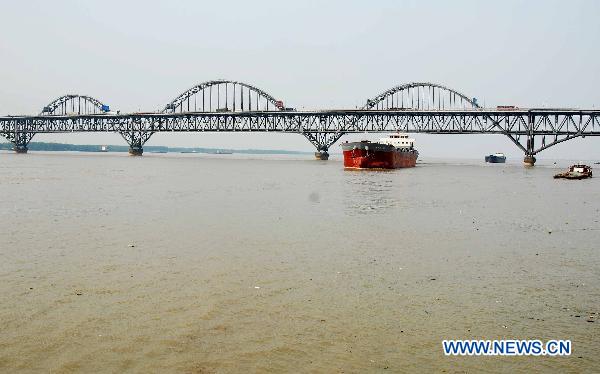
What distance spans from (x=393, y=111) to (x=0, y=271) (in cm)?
12621

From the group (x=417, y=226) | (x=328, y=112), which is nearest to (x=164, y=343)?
(x=417, y=226)

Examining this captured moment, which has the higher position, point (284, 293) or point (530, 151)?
point (530, 151)

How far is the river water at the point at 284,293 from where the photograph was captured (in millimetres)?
7367

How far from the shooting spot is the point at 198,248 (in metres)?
15.6

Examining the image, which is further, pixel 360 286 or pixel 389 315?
pixel 360 286

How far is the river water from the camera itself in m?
7.37

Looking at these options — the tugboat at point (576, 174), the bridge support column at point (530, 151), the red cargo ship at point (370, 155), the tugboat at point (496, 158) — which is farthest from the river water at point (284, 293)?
the tugboat at point (496, 158)

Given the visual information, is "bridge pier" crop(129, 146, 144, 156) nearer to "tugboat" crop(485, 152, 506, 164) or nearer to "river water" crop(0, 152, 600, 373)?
"tugboat" crop(485, 152, 506, 164)

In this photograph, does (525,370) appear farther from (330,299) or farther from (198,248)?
(198,248)

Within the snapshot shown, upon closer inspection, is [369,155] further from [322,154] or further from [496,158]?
[496,158]

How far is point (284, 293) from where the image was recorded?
1075cm

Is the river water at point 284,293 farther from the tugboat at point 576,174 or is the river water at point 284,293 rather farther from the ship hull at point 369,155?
the ship hull at point 369,155

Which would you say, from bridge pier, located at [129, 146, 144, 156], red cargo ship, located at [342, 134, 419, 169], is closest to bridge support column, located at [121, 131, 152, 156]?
bridge pier, located at [129, 146, 144, 156]

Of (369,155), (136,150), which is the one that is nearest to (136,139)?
(136,150)
